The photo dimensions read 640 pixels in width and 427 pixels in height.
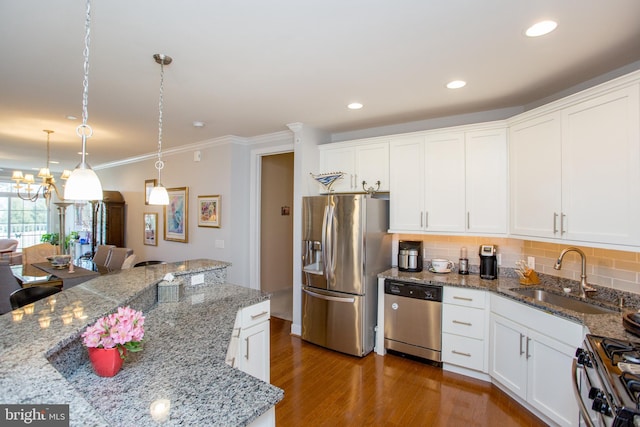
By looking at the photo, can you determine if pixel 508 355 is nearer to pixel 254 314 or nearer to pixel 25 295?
pixel 254 314

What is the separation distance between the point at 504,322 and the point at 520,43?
204 cm

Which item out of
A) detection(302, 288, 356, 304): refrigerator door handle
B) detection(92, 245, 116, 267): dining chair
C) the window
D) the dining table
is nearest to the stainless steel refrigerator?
detection(302, 288, 356, 304): refrigerator door handle

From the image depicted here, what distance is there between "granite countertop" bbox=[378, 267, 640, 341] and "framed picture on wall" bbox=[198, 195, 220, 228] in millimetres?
2476

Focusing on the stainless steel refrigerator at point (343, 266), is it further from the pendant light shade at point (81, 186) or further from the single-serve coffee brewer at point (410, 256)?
the pendant light shade at point (81, 186)

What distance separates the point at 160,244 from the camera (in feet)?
17.5

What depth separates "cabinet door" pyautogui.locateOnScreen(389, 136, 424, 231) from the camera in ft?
10.6

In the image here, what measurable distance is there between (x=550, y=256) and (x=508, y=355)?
37.7 inches

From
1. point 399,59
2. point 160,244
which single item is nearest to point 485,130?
point 399,59

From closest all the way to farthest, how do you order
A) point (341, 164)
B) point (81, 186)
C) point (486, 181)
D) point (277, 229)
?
point (81, 186) < point (486, 181) < point (341, 164) < point (277, 229)

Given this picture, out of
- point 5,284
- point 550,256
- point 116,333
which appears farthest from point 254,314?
point 5,284

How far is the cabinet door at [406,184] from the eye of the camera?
3229mm

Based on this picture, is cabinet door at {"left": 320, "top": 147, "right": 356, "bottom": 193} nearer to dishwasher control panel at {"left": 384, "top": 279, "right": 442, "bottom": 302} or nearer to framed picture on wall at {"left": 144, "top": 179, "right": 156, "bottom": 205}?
dishwasher control panel at {"left": 384, "top": 279, "right": 442, "bottom": 302}

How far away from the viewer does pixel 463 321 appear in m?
2.79

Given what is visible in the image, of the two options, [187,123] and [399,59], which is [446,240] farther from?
[187,123]
